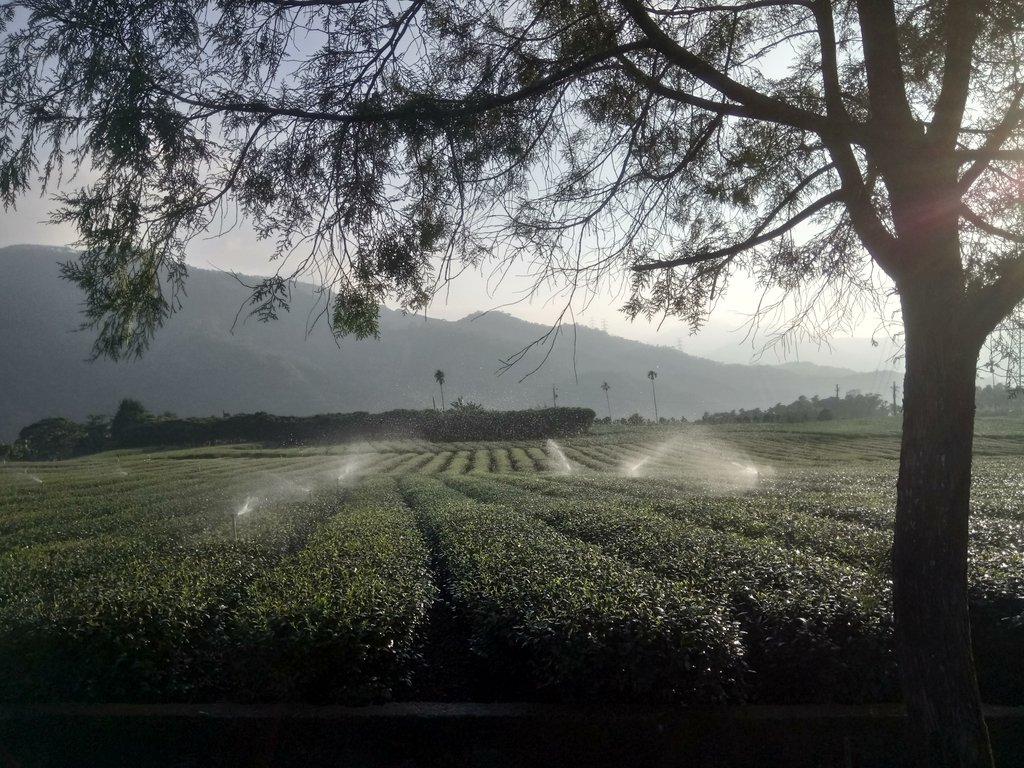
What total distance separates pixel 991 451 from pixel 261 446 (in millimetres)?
29331

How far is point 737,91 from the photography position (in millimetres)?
3861

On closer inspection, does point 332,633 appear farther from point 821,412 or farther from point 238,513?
point 821,412

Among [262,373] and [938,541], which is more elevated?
[262,373]

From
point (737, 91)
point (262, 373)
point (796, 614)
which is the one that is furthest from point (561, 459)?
point (262, 373)

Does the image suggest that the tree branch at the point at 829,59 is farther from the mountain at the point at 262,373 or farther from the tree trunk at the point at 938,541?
the mountain at the point at 262,373

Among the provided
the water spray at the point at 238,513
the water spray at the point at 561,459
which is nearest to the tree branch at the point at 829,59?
the water spray at the point at 238,513

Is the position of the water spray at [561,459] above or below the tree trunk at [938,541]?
below

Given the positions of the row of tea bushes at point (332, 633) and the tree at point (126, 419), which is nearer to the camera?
the row of tea bushes at point (332, 633)

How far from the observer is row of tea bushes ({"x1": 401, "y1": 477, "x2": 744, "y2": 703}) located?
151 inches

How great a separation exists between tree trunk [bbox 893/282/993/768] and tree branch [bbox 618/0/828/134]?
3.51 ft

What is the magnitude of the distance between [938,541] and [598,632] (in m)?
1.68

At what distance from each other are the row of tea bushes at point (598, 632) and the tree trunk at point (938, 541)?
0.98m

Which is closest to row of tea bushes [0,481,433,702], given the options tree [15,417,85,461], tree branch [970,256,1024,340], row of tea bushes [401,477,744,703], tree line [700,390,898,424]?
row of tea bushes [401,477,744,703]

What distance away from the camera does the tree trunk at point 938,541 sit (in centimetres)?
311
